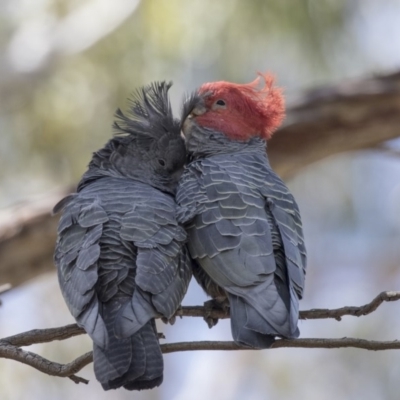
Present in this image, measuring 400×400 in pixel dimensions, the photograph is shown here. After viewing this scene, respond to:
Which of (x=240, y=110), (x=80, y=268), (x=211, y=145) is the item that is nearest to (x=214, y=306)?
(x=80, y=268)

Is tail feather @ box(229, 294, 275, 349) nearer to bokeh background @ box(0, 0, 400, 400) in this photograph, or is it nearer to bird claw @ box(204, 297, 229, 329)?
bird claw @ box(204, 297, 229, 329)

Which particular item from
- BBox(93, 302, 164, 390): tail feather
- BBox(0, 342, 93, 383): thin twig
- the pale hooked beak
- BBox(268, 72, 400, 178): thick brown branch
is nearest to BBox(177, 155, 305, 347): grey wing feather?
BBox(93, 302, 164, 390): tail feather

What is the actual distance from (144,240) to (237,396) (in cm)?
870

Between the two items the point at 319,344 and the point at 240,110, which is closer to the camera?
the point at 319,344

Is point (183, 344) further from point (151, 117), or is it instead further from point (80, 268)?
point (151, 117)

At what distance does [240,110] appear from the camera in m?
5.84

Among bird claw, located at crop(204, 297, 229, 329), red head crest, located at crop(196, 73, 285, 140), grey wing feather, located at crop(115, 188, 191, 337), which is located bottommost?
bird claw, located at crop(204, 297, 229, 329)

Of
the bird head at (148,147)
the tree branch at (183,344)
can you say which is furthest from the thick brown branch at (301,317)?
the bird head at (148,147)

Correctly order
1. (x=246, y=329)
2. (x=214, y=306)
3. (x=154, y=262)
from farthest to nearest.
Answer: (x=214, y=306)
(x=154, y=262)
(x=246, y=329)

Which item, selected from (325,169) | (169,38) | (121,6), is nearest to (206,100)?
(169,38)

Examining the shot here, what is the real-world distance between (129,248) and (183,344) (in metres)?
0.83

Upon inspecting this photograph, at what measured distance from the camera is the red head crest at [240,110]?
19.0 ft

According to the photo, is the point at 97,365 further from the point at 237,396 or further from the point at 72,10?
the point at 237,396

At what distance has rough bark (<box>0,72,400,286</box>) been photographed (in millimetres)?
7715
